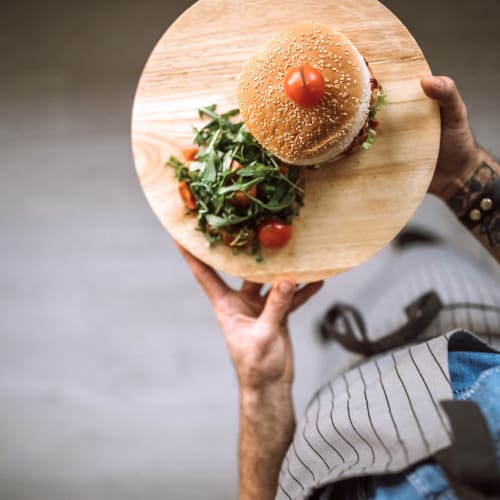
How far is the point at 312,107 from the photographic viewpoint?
0.95m

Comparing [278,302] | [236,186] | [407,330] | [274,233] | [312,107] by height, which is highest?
[312,107]

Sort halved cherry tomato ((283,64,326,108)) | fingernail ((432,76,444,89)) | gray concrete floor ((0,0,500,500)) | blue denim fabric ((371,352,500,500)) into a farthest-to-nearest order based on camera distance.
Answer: gray concrete floor ((0,0,500,500))
fingernail ((432,76,444,89))
halved cherry tomato ((283,64,326,108))
blue denim fabric ((371,352,500,500))

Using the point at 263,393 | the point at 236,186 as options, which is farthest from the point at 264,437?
the point at 236,186

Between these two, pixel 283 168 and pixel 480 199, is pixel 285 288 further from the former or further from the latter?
pixel 480 199

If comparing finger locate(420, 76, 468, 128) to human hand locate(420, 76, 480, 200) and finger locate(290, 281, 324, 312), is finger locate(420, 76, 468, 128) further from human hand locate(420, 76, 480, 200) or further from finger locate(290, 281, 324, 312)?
finger locate(290, 281, 324, 312)

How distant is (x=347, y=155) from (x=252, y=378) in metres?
0.57

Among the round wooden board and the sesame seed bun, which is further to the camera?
the round wooden board

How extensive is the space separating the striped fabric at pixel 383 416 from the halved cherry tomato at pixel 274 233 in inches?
13.4

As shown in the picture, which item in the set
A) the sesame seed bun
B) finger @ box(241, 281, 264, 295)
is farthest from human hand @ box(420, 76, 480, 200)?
finger @ box(241, 281, 264, 295)

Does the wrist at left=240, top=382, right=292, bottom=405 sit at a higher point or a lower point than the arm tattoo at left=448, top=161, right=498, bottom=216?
lower

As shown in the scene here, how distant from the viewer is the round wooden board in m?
1.07

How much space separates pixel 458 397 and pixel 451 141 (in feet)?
1.93

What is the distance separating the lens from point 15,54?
6.56 ft

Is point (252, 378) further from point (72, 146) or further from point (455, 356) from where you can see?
point (72, 146)
